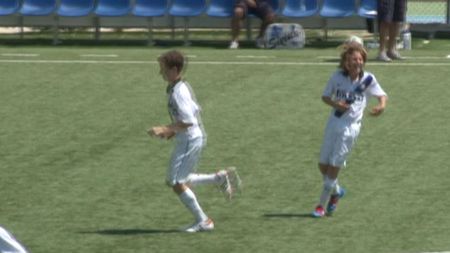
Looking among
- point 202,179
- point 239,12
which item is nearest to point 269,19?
point 239,12

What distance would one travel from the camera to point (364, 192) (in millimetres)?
14766

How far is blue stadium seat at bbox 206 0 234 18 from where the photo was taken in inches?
1117

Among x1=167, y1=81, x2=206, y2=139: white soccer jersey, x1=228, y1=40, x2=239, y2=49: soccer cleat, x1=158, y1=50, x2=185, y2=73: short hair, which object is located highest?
x1=158, y1=50, x2=185, y2=73: short hair

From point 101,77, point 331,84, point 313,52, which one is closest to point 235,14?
point 313,52

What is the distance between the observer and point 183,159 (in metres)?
12.4

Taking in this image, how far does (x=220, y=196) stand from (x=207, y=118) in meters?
4.98

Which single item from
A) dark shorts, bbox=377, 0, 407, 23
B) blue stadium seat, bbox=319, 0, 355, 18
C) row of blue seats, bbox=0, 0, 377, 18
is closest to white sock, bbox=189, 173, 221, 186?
dark shorts, bbox=377, 0, 407, 23

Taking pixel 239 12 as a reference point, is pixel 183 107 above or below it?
above

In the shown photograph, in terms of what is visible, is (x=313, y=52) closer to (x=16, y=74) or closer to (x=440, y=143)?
(x=16, y=74)

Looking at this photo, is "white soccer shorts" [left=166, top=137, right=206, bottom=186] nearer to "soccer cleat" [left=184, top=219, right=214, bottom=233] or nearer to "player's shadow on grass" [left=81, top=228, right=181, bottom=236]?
"soccer cleat" [left=184, top=219, right=214, bottom=233]

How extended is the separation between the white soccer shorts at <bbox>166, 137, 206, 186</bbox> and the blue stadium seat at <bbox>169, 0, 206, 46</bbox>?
1618 centimetres

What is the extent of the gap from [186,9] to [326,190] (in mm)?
15861

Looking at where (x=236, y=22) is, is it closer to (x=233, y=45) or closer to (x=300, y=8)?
(x=233, y=45)

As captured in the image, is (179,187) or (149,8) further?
(149,8)
